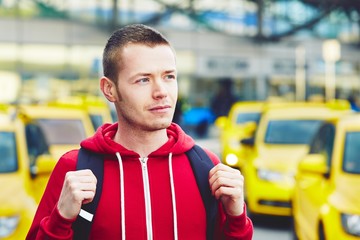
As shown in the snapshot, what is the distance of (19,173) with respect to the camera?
23.8ft

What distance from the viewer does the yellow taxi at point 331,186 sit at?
6.17 m

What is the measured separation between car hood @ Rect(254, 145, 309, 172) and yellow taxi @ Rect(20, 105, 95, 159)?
255 centimetres

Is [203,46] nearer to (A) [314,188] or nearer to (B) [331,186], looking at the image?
(A) [314,188]

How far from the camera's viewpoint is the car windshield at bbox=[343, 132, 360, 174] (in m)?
7.09

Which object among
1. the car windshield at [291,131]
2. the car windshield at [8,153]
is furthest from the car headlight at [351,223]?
the car windshield at [291,131]

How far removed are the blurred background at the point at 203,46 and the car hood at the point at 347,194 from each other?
25.6 metres

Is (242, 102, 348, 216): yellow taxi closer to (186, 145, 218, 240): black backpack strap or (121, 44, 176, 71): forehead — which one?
(186, 145, 218, 240): black backpack strap

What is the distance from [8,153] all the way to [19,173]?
1.24 ft

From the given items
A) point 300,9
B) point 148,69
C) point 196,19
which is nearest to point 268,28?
point 300,9

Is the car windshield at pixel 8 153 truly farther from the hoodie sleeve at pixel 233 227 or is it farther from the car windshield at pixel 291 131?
the car windshield at pixel 291 131

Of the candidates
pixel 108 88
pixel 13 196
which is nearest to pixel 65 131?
pixel 13 196

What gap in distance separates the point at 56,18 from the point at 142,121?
36.4m

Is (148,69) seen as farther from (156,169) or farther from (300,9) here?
(300,9)

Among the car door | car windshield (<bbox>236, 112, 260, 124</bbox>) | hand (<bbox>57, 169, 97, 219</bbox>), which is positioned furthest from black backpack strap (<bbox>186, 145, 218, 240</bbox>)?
car windshield (<bbox>236, 112, 260, 124</bbox>)
